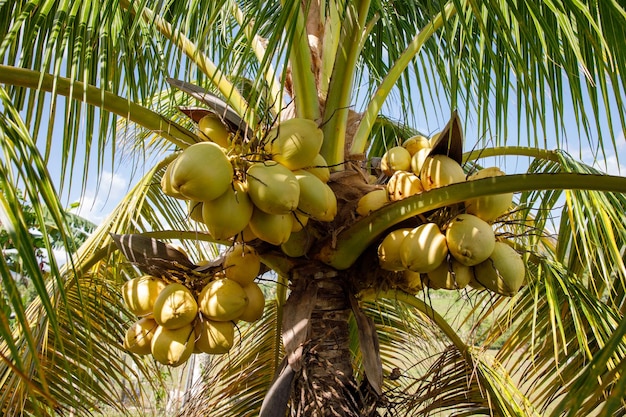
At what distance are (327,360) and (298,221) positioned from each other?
438mm

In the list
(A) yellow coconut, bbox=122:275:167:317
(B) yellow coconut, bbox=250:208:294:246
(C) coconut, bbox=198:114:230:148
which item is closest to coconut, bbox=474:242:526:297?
(B) yellow coconut, bbox=250:208:294:246

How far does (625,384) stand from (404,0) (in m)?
2.46

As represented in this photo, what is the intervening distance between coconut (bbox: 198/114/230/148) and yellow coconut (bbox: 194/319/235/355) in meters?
0.47

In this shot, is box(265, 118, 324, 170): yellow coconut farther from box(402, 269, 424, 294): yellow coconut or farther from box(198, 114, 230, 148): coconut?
box(402, 269, 424, 294): yellow coconut

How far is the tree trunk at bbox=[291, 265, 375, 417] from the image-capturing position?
5.16 feet

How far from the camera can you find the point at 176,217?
113 inches

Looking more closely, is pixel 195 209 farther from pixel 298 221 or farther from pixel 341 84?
pixel 341 84

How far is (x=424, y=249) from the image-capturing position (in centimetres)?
141

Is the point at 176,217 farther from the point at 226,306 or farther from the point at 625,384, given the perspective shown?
the point at 625,384

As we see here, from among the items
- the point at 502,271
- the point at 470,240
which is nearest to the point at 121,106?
the point at 470,240

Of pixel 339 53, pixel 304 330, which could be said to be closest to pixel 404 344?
pixel 304 330

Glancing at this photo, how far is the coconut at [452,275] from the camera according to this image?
148cm

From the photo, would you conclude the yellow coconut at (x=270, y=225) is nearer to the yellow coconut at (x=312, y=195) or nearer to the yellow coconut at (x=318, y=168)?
the yellow coconut at (x=312, y=195)

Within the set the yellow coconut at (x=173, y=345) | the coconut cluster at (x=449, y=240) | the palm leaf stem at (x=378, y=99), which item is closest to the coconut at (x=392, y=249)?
the coconut cluster at (x=449, y=240)
